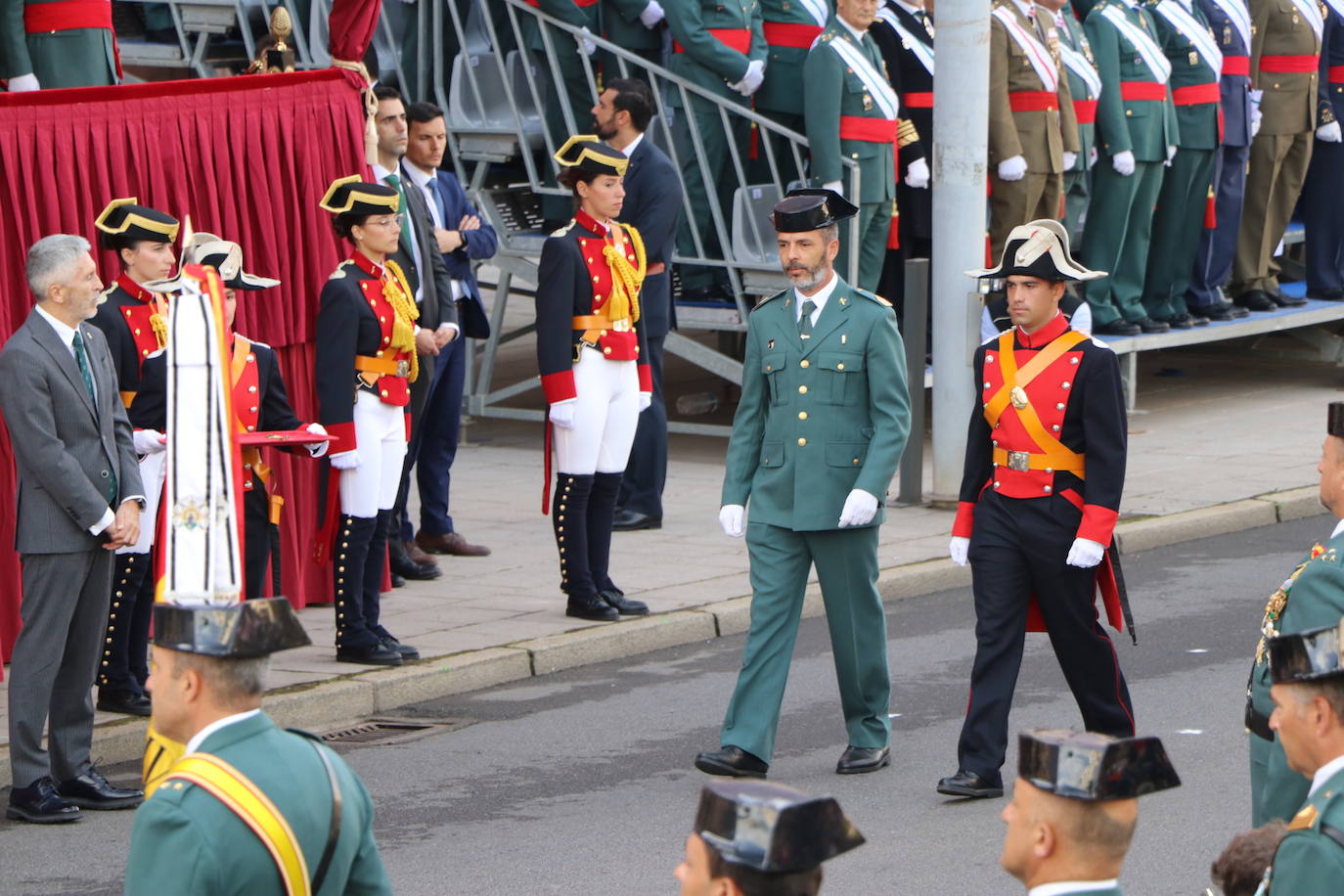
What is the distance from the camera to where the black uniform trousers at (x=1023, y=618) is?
286 inches

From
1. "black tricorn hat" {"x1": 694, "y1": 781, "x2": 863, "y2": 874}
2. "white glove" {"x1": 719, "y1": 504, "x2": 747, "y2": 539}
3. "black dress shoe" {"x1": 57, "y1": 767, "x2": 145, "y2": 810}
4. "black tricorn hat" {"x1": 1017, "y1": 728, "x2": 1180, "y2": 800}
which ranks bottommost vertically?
"black dress shoe" {"x1": 57, "y1": 767, "x2": 145, "y2": 810}

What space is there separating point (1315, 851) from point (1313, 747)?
23 centimetres

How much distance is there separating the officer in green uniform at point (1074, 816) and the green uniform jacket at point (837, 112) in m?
10.0

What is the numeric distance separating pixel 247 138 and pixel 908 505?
465 centimetres

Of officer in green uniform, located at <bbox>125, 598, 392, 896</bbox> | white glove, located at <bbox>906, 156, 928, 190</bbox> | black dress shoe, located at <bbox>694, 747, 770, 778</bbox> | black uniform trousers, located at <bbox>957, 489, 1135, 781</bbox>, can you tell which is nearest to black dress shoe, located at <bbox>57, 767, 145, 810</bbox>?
black dress shoe, located at <bbox>694, 747, 770, 778</bbox>

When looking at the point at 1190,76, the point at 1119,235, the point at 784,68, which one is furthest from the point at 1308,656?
the point at 1190,76

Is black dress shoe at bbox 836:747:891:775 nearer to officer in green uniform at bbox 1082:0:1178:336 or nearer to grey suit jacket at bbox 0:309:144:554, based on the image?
grey suit jacket at bbox 0:309:144:554

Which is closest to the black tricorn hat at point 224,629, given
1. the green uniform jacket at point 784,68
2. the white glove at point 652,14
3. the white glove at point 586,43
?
the white glove at point 586,43

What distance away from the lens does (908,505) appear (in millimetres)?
12492

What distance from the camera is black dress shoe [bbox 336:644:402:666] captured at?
29.1 feet

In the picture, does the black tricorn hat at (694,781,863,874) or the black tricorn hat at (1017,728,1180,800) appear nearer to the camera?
the black tricorn hat at (694,781,863,874)

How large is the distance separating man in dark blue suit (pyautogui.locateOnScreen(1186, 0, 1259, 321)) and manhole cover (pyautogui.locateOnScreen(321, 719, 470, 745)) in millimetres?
9226

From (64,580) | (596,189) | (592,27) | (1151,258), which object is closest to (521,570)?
(596,189)

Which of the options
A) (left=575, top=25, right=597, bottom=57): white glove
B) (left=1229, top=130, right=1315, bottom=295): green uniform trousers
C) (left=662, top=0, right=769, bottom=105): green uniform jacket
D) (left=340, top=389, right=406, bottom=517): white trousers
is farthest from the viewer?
(left=1229, top=130, right=1315, bottom=295): green uniform trousers
